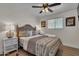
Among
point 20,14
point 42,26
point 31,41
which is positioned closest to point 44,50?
point 31,41

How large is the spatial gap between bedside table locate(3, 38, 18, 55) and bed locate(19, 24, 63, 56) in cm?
9

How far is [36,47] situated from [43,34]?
0.24m

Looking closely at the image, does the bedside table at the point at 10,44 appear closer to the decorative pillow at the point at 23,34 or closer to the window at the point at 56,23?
the decorative pillow at the point at 23,34

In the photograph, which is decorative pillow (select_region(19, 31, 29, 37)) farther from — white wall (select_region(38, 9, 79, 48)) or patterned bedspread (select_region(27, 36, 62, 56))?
white wall (select_region(38, 9, 79, 48))

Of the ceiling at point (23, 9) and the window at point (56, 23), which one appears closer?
the ceiling at point (23, 9)

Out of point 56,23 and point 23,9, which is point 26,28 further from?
point 56,23

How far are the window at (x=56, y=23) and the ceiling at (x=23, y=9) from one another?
13 cm

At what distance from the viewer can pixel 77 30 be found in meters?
1.16

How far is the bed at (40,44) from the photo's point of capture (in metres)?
1.13

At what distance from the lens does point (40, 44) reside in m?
1.16

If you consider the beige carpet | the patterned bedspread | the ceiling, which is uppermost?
the ceiling

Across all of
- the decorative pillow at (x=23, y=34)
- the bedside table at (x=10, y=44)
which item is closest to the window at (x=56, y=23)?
the decorative pillow at (x=23, y=34)

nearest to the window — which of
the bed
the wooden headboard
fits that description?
the bed

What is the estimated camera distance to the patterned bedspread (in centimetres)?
112
